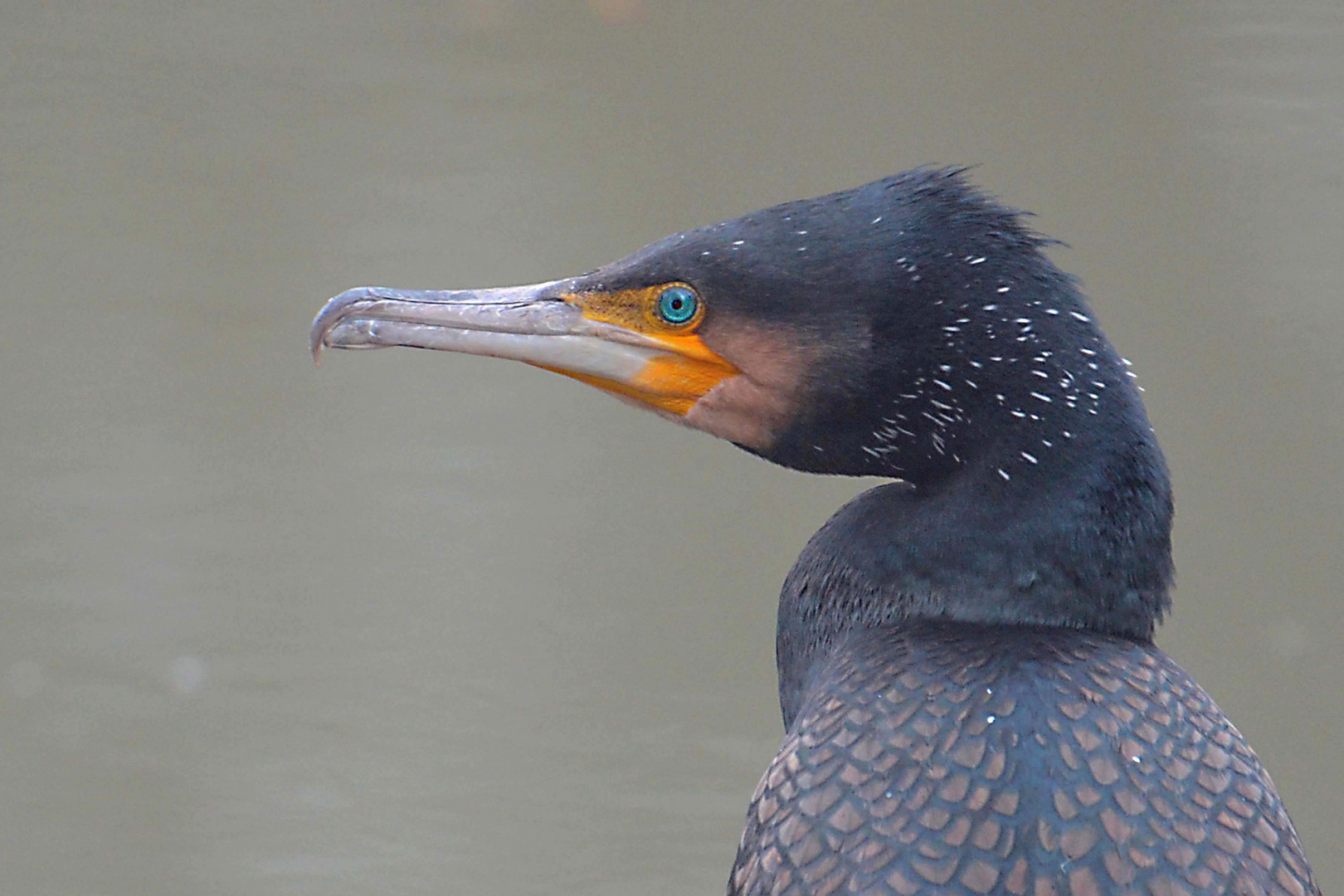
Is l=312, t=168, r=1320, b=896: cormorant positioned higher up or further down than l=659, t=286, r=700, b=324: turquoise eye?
further down

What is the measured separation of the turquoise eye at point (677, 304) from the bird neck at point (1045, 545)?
1.11 ft

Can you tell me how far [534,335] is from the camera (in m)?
1.71

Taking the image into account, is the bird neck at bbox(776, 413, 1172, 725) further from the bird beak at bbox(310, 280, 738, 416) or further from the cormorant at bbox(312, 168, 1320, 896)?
the bird beak at bbox(310, 280, 738, 416)

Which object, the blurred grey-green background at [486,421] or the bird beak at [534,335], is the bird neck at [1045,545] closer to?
the bird beak at [534,335]

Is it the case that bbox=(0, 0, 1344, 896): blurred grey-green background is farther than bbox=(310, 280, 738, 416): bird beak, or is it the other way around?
bbox=(0, 0, 1344, 896): blurred grey-green background

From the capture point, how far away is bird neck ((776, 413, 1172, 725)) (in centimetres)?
161

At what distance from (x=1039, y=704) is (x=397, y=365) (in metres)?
2.30

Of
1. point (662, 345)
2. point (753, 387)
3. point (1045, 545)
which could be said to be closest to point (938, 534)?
point (1045, 545)

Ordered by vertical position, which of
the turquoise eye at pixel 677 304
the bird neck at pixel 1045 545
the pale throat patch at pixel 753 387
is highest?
the turquoise eye at pixel 677 304

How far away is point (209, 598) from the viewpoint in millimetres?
3521

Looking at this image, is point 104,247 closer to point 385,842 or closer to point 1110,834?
point 385,842

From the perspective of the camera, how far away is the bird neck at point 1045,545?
1.61 m

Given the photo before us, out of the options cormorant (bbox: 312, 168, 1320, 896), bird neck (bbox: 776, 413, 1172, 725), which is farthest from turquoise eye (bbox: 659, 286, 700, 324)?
bird neck (bbox: 776, 413, 1172, 725)

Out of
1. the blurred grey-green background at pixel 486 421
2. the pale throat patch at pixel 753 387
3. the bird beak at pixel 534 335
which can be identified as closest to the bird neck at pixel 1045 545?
the pale throat patch at pixel 753 387
